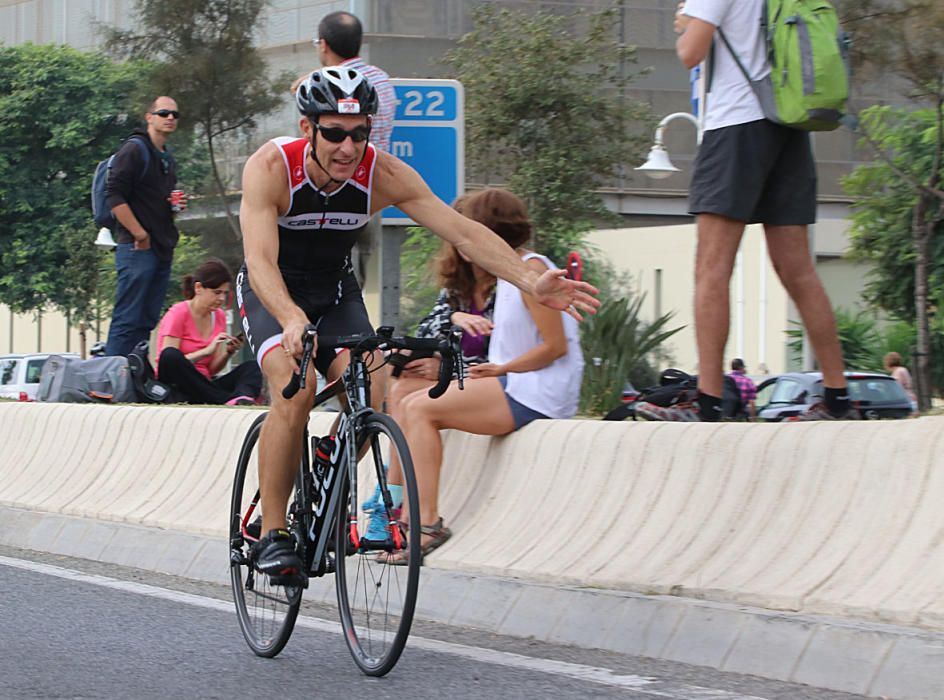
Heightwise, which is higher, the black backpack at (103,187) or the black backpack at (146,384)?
the black backpack at (103,187)

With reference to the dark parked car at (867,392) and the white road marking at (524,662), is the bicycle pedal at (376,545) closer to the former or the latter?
the white road marking at (524,662)

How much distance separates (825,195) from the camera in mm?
52969

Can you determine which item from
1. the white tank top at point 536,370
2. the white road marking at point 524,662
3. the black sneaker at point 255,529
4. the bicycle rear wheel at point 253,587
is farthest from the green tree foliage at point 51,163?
the black sneaker at point 255,529

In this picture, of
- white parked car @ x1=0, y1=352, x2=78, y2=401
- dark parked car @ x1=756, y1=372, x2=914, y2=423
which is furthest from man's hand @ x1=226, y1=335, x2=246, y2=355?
white parked car @ x1=0, y1=352, x2=78, y2=401

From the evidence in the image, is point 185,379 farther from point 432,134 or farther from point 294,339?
point 294,339

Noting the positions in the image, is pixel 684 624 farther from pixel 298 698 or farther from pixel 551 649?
pixel 298 698

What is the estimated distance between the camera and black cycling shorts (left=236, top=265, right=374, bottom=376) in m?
6.53

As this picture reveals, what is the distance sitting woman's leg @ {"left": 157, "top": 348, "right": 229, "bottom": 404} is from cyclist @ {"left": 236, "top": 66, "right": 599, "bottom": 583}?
19.1ft

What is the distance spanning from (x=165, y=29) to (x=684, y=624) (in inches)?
1192

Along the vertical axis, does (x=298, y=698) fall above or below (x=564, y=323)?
below

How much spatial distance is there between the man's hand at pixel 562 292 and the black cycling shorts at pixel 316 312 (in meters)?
0.66

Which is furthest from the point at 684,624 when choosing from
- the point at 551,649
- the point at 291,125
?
the point at 291,125

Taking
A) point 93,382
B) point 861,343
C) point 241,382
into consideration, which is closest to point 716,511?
point 241,382

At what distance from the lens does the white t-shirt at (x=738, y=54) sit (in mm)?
7562
